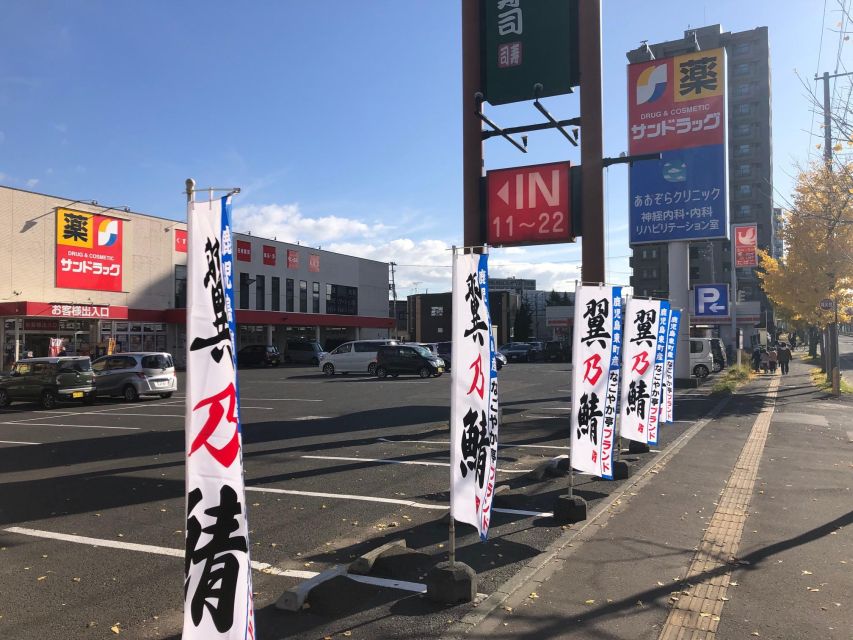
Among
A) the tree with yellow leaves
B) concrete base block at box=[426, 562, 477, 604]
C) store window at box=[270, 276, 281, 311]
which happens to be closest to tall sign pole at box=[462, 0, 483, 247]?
concrete base block at box=[426, 562, 477, 604]

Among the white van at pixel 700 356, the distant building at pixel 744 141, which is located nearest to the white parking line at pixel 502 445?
the white van at pixel 700 356

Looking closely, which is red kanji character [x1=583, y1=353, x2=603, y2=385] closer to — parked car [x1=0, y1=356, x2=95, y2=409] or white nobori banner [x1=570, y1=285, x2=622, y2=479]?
white nobori banner [x1=570, y1=285, x2=622, y2=479]

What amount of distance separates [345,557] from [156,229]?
35425 millimetres

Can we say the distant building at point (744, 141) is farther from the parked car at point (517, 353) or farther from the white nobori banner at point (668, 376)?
the white nobori banner at point (668, 376)

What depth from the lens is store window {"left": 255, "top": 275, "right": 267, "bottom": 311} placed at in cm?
4528

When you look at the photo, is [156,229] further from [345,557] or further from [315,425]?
[345,557]

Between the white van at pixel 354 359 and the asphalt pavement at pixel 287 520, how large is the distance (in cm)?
1646

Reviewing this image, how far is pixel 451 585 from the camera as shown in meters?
4.51

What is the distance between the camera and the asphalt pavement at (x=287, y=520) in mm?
4430

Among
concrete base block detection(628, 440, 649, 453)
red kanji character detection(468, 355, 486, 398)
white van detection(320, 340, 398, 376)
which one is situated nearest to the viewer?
red kanji character detection(468, 355, 486, 398)

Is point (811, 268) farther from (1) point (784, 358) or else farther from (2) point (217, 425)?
(2) point (217, 425)

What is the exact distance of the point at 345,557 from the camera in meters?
5.64

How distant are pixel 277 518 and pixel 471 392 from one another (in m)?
3.25

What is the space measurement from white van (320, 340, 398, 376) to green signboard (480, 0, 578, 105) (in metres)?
21.9
